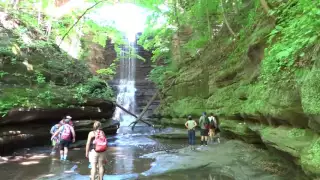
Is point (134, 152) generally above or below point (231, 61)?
below

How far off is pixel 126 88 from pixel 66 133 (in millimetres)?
24137

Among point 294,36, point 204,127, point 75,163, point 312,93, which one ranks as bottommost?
point 75,163

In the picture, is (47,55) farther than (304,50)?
Yes

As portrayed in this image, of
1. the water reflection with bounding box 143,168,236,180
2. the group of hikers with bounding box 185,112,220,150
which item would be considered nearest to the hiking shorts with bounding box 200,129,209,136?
the group of hikers with bounding box 185,112,220,150

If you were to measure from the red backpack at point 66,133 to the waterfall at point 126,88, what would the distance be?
622 inches

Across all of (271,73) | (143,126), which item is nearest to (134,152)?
(271,73)

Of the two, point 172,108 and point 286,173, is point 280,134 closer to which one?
point 286,173

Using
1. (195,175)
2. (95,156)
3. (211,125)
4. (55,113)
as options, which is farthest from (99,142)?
(55,113)

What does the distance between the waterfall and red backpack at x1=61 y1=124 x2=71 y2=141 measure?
622 inches

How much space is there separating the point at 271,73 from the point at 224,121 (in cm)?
586

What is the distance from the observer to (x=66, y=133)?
1123 centimetres

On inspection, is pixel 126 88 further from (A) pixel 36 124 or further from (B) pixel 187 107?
(A) pixel 36 124

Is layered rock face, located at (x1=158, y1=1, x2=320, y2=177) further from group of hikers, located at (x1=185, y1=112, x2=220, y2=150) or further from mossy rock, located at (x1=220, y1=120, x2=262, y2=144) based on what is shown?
group of hikers, located at (x1=185, y1=112, x2=220, y2=150)

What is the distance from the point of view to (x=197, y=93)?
776 inches
